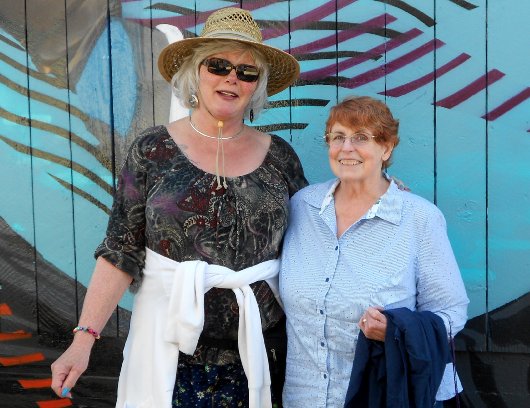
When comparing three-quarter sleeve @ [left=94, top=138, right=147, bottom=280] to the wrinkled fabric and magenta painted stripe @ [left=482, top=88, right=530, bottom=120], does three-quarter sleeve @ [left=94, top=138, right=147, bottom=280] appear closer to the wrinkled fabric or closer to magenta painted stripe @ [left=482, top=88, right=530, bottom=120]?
the wrinkled fabric

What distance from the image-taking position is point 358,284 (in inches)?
82.6

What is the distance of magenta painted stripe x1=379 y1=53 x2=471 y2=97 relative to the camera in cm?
279

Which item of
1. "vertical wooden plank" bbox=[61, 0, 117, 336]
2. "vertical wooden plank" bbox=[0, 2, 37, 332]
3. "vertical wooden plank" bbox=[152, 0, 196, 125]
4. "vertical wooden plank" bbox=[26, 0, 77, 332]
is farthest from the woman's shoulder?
"vertical wooden plank" bbox=[0, 2, 37, 332]

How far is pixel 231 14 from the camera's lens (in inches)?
90.4

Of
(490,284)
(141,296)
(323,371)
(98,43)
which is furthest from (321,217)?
(98,43)

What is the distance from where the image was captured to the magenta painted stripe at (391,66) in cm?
282

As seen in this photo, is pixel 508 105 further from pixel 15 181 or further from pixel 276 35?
pixel 15 181

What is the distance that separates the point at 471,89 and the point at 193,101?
111 cm

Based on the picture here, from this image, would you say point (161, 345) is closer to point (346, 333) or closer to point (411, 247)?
point (346, 333)

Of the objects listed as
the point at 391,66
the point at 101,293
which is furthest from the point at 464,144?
the point at 101,293

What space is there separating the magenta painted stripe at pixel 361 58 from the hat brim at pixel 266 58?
1.13 feet

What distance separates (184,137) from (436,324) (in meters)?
0.95

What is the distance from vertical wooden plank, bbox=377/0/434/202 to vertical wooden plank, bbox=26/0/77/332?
1361 millimetres

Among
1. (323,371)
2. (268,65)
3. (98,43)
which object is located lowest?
(323,371)
